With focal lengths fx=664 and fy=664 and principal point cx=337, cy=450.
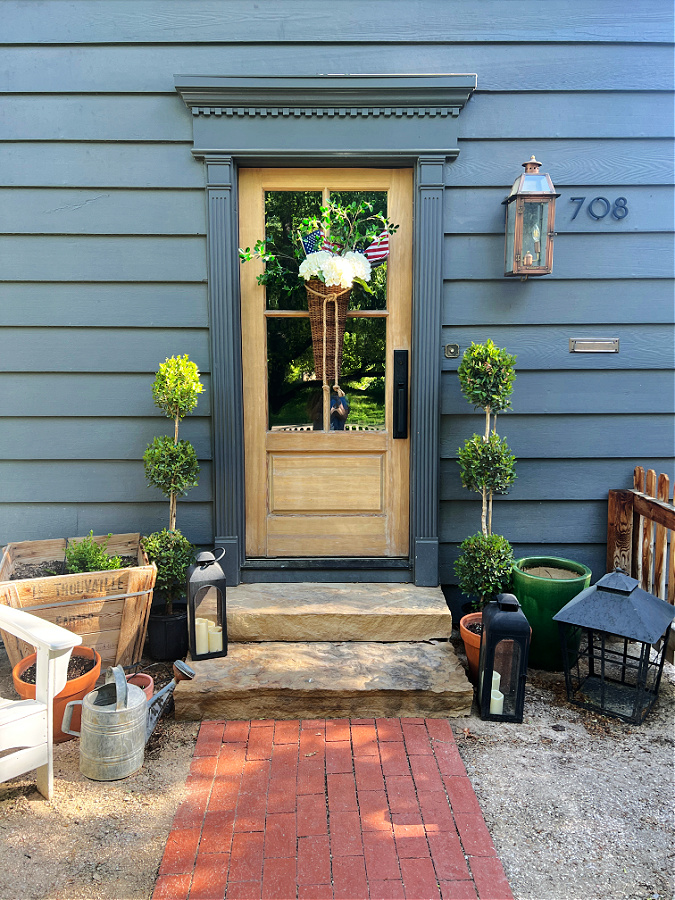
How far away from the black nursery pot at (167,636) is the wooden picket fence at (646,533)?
229cm

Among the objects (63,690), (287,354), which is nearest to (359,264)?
(287,354)

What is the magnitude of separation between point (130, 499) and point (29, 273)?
127cm

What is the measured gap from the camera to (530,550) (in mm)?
3631

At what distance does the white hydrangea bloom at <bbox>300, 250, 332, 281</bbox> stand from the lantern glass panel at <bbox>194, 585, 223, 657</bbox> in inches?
62.6

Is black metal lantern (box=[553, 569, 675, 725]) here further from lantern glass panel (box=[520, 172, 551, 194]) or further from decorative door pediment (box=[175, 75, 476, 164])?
decorative door pediment (box=[175, 75, 476, 164])

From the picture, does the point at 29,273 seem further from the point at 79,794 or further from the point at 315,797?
the point at 315,797

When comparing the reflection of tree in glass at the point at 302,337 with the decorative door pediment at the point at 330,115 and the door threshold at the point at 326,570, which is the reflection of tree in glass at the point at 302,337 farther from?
the door threshold at the point at 326,570

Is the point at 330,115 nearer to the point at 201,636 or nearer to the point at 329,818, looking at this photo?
the point at 201,636

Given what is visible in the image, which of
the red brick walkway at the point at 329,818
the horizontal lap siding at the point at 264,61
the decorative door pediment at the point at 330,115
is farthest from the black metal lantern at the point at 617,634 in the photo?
the horizontal lap siding at the point at 264,61

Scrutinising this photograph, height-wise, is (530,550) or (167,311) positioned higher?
(167,311)

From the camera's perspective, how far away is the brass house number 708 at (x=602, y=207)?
3.42 meters

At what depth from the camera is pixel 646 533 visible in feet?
11.1

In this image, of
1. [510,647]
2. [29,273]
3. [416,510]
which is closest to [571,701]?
[510,647]

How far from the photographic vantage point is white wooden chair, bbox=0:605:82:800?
2217 mm
